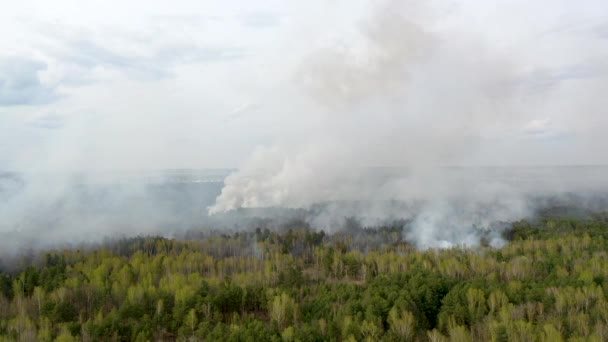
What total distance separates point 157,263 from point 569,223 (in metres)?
101

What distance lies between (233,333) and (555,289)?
35.3 m

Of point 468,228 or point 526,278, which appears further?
point 468,228

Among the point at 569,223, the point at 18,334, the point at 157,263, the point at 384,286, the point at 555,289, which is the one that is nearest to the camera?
the point at 18,334

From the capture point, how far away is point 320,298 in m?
53.1

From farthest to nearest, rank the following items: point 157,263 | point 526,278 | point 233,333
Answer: point 157,263 < point 526,278 < point 233,333

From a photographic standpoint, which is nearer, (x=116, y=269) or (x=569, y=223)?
(x=116, y=269)

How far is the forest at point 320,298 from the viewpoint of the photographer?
135 feet

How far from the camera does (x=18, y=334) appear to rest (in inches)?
1630

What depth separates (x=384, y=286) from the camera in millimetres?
56188

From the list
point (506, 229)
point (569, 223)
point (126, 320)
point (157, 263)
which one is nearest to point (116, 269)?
point (157, 263)

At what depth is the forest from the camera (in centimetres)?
4109

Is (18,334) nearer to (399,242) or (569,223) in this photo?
(399,242)

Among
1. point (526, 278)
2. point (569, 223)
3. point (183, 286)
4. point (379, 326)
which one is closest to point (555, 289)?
point (526, 278)

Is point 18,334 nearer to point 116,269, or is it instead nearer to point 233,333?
point 233,333
